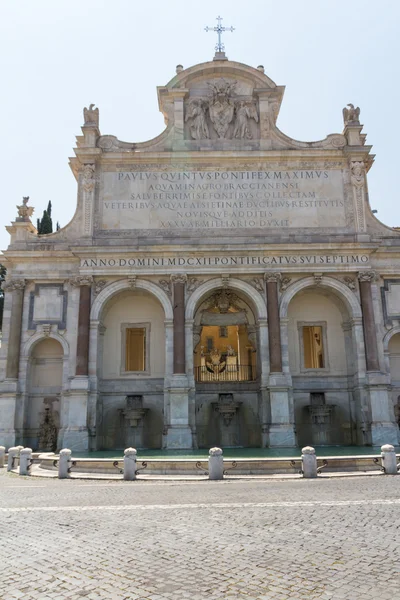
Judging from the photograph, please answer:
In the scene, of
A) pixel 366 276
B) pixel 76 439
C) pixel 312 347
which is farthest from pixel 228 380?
pixel 366 276

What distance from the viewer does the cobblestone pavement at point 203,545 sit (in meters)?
6.04

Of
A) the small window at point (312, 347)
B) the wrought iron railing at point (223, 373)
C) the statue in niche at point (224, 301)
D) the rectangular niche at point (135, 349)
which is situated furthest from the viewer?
the wrought iron railing at point (223, 373)

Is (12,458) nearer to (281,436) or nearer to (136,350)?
(281,436)

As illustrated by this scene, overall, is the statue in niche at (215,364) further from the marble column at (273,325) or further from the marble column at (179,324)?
the marble column at (273,325)

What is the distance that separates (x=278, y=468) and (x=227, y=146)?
66.4ft

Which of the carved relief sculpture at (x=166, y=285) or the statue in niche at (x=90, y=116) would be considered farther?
the statue in niche at (x=90, y=116)

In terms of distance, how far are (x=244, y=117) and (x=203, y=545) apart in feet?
93.0

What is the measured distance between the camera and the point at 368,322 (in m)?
28.6

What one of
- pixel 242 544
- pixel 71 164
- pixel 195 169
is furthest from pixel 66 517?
pixel 71 164

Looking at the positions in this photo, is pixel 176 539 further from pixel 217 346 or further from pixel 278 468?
pixel 217 346

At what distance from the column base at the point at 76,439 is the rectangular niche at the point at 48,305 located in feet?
18.8

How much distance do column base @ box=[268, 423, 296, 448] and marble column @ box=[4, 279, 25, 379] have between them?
1367 centimetres

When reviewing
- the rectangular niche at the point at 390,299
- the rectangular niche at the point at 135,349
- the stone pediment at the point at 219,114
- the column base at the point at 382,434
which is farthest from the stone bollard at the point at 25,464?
the rectangular niche at the point at 390,299

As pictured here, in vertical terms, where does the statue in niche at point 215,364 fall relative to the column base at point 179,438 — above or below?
above
